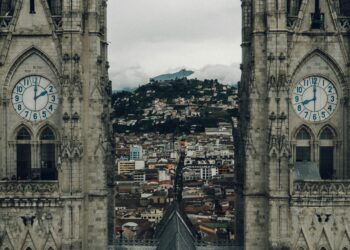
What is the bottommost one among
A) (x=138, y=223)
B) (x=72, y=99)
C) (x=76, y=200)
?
(x=138, y=223)

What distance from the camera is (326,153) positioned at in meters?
50.4

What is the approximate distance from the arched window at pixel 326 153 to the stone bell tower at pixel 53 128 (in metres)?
12.4

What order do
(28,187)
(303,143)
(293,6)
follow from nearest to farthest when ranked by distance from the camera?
(28,187), (303,143), (293,6)

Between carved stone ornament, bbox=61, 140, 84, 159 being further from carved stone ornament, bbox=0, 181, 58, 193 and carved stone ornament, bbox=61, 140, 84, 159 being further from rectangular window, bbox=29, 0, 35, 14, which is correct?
rectangular window, bbox=29, 0, 35, 14

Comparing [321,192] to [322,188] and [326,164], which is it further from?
[326,164]

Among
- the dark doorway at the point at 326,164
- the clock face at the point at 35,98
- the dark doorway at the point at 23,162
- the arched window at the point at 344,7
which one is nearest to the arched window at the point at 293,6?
the arched window at the point at 344,7

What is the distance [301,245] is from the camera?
48.3 m

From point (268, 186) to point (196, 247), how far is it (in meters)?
6.46

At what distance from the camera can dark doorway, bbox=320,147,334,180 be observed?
50.4m

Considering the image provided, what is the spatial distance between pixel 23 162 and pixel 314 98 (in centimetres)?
1706

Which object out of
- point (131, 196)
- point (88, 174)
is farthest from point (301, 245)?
point (131, 196)

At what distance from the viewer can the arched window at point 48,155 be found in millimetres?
50125

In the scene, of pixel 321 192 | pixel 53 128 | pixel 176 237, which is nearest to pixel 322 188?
pixel 321 192

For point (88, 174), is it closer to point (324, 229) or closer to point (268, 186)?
point (268, 186)
